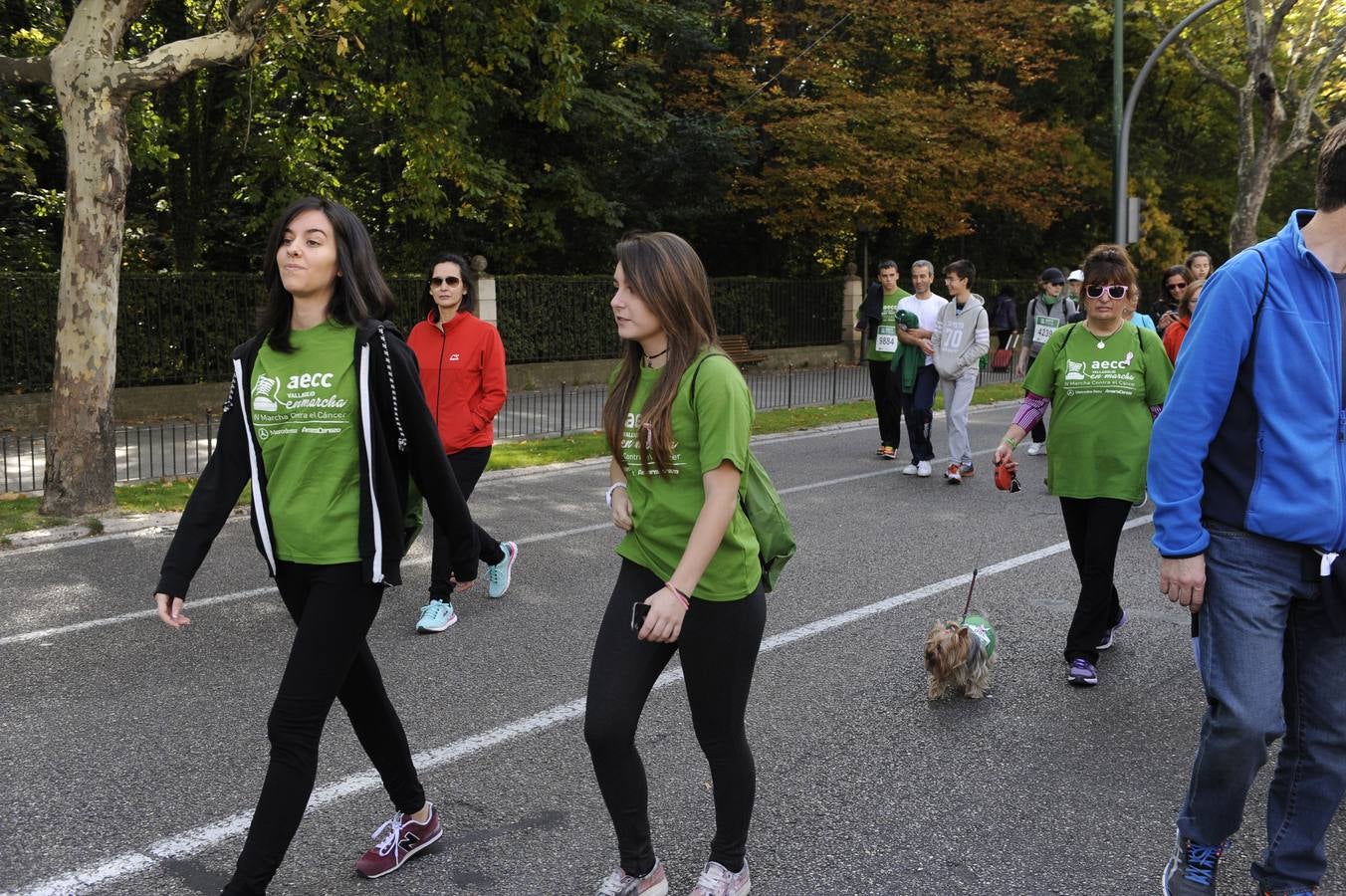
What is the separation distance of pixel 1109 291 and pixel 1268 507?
8.25 ft

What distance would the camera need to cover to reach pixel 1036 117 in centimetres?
3178

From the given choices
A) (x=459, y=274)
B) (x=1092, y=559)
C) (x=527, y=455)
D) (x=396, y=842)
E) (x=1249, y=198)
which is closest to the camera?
(x=396, y=842)

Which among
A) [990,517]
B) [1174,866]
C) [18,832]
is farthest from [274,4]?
[1174,866]

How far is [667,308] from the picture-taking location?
2.92 metres

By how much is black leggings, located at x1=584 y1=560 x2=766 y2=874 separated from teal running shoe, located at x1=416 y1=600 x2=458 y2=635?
2965mm

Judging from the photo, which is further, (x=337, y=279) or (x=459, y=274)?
(x=459, y=274)

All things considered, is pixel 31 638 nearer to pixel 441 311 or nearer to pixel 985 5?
pixel 441 311

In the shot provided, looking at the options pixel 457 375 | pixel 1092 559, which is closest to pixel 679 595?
pixel 1092 559

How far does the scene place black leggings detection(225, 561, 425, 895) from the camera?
9.65ft

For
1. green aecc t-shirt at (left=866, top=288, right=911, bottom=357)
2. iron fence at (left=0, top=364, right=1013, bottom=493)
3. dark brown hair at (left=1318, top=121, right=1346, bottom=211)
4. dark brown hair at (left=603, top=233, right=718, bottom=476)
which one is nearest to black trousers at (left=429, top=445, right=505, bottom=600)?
iron fence at (left=0, top=364, right=1013, bottom=493)

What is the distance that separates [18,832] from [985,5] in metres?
26.0

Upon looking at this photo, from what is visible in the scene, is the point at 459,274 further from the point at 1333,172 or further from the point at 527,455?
the point at 527,455

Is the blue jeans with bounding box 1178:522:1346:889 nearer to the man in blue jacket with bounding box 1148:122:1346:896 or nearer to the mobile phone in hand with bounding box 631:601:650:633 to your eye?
the man in blue jacket with bounding box 1148:122:1346:896

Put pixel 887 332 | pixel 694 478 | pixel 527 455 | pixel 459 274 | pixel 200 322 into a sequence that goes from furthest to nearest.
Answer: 1. pixel 200 322
2. pixel 527 455
3. pixel 887 332
4. pixel 459 274
5. pixel 694 478
